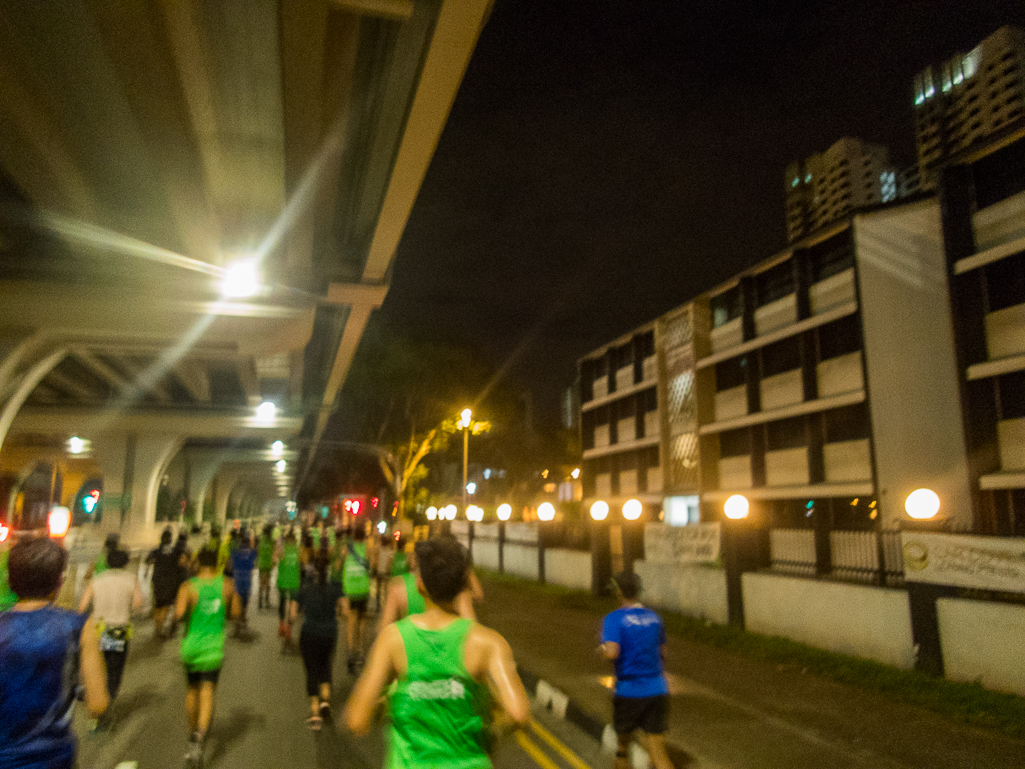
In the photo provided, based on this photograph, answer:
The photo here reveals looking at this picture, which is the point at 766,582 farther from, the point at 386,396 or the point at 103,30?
the point at 386,396

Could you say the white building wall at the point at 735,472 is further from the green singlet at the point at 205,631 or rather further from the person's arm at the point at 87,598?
the person's arm at the point at 87,598

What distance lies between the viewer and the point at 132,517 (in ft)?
122

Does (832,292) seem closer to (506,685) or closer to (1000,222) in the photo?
(1000,222)

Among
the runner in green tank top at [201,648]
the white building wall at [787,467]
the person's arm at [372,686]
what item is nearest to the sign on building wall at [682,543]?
the runner in green tank top at [201,648]

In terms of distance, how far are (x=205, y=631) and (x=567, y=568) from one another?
1636 cm

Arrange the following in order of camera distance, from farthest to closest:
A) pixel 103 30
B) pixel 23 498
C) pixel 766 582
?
pixel 23 498
pixel 766 582
pixel 103 30

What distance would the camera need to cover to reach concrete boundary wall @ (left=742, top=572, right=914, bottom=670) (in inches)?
406

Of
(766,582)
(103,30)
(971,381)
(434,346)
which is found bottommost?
(766,582)

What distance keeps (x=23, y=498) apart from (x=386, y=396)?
4101cm

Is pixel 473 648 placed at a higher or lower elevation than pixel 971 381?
lower

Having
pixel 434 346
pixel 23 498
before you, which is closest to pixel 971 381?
pixel 434 346

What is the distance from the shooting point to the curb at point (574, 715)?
6996 mm

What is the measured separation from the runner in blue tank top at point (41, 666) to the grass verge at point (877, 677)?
8.25 meters

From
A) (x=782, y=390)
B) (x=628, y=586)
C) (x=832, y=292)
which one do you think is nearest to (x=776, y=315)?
(x=782, y=390)
